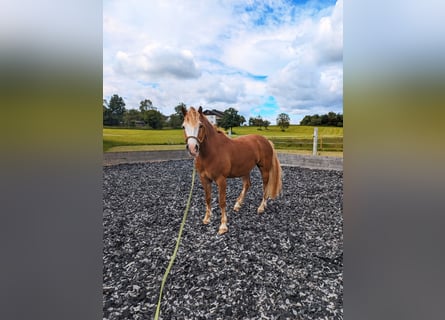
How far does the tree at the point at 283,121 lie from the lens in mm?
1446

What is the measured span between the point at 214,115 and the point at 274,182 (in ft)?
2.42

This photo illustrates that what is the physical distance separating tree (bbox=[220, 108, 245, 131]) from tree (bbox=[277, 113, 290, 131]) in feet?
0.85

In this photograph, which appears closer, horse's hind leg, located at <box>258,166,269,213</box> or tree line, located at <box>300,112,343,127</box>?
tree line, located at <box>300,112,343,127</box>

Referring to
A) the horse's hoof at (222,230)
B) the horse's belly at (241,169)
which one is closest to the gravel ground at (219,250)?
the horse's hoof at (222,230)

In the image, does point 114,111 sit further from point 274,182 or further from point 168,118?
point 274,182

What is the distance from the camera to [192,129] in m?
1.31

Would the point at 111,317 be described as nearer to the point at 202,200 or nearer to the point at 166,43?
the point at 202,200

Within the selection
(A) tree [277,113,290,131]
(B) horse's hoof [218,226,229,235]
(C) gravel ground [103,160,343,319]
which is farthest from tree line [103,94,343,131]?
(B) horse's hoof [218,226,229,235]

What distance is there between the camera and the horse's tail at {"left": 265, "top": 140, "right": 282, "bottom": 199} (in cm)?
174

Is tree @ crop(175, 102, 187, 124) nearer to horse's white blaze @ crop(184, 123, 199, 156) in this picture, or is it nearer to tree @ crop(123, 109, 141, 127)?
horse's white blaze @ crop(184, 123, 199, 156)

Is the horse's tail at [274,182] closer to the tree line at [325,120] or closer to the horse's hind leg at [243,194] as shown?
the horse's hind leg at [243,194]

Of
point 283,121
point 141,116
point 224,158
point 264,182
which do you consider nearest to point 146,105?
point 141,116
